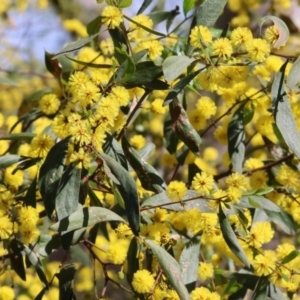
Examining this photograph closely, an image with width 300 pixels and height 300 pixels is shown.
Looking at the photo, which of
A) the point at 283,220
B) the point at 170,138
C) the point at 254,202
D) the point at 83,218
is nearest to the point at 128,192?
the point at 83,218

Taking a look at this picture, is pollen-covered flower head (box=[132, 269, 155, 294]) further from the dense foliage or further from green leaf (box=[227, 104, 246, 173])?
green leaf (box=[227, 104, 246, 173])

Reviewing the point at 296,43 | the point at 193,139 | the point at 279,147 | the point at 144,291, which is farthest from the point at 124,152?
the point at 296,43

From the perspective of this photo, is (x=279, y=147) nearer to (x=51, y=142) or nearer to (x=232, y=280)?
(x=232, y=280)

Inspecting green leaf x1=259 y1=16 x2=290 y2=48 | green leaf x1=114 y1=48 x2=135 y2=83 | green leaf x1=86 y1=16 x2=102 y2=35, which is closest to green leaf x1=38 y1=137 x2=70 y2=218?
green leaf x1=114 y1=48 x2=135 y2=83

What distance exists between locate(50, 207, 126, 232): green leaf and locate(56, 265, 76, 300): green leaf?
5.5 inches

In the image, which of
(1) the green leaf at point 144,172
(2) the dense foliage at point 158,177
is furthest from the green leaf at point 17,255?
(1) the green leaf at point 144,172

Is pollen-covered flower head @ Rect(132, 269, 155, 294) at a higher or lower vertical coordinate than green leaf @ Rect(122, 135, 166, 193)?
lower

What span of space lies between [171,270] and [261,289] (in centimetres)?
18

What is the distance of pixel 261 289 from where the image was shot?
2.90 feet

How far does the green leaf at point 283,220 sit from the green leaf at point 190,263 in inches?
7.5

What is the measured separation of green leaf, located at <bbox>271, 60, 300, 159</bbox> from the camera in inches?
32.5

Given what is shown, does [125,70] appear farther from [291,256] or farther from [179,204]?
[291,256]

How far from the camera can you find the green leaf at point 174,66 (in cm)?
77

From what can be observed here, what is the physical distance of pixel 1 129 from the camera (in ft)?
4.47
